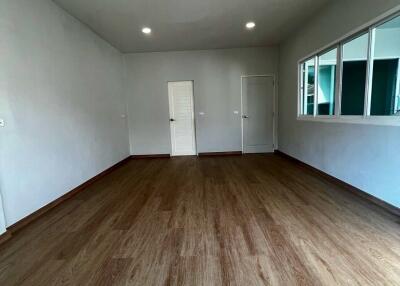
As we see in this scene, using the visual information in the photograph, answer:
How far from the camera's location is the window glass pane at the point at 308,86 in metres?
4.29

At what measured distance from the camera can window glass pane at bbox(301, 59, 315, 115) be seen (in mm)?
Answer: 4285

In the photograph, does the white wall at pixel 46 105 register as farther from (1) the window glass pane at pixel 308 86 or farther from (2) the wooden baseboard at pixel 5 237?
(1) the window glass pane at pixel 308 86

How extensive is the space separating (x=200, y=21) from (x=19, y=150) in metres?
3.40

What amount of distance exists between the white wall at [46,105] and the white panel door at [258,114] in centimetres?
362

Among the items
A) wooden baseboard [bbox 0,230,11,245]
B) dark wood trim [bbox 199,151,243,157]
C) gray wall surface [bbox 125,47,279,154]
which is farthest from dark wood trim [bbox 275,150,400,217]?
wooden baseboard [bbox 0,230,11,245]

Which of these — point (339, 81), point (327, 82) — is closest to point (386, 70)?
point (339, 81)

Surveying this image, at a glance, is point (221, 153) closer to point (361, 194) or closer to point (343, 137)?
point (343, 137)

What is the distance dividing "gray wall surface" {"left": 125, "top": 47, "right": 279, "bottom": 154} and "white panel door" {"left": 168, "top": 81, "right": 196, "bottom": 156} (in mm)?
141

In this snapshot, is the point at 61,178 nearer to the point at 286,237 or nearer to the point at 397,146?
the point at 286,237

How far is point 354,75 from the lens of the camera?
3109 millimetres

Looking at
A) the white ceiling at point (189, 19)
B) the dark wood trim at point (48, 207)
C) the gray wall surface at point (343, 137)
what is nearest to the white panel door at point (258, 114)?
the gray wall surface at point (343, 137)

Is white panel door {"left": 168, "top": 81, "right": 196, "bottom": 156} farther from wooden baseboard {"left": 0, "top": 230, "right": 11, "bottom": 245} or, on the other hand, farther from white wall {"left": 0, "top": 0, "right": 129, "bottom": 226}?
wooden baseboard {"left": 0, "top": 230, "right": 11, "bottom": 245}

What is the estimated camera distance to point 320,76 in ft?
13.1

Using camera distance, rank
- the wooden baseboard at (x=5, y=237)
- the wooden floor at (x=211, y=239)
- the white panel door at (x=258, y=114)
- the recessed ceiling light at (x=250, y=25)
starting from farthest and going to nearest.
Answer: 1. the white panel door at (x=258, y=114)
2. the recessed ceiling light at (x=250, y=25)
3. the wooden baseboard at (x=5, y=237)
4. the wooden floor at (x=211, y=239)
